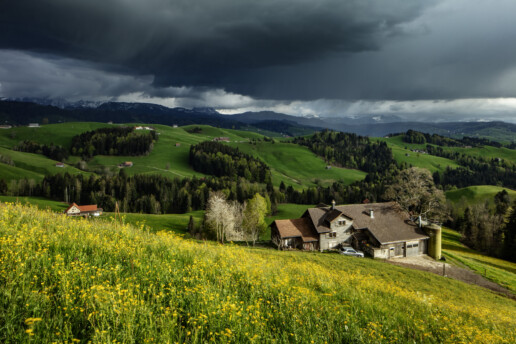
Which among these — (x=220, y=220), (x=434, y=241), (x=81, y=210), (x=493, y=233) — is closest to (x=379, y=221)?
(x=434, y=241)

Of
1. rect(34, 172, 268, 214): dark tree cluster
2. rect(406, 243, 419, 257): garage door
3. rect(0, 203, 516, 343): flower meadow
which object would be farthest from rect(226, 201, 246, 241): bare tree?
rect(34, 172, 268, 214): dark tree cluster

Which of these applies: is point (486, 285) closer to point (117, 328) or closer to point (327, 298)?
point (327, 298)

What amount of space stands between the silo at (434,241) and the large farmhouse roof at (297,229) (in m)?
24.3

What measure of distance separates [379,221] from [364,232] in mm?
4391

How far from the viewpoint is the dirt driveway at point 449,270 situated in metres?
38.4

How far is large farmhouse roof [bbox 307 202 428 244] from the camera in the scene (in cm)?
5581

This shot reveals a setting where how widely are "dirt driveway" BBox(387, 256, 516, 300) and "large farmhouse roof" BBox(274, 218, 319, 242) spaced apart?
17.5 metres

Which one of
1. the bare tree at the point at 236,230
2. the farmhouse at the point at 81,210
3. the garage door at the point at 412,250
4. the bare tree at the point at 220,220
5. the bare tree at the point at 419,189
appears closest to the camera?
the bare tree at the point at 419,189

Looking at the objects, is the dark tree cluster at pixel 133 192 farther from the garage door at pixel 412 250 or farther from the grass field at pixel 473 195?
the grass field at pixel 473 195

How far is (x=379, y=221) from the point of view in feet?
193

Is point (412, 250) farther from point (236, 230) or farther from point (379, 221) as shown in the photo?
point (236, 230)

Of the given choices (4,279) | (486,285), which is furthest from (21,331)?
(486,285)

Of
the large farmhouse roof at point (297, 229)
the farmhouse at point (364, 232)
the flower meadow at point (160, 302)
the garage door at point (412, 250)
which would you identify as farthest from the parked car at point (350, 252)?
the flower meadow at point (160, 302)

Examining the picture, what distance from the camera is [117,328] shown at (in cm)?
493
